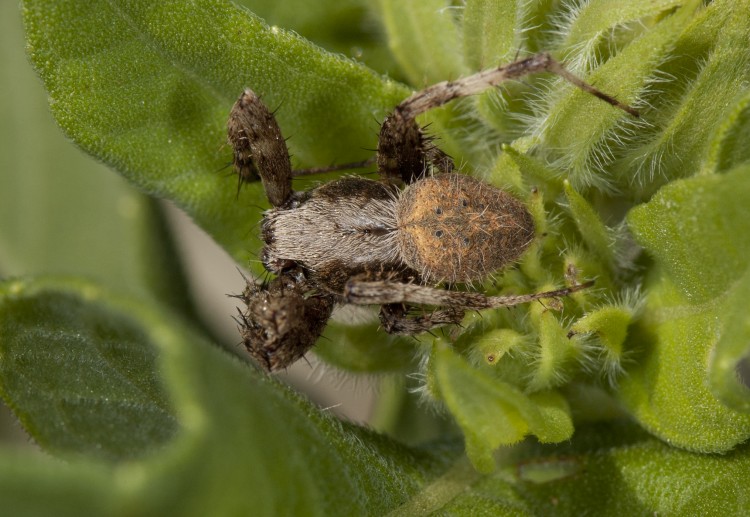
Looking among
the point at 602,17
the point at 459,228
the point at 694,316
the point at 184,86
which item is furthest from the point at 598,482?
the point at 184,86

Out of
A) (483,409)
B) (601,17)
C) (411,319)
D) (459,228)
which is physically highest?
(601,17)

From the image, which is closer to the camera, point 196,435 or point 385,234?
point 196,435

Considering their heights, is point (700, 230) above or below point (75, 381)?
above

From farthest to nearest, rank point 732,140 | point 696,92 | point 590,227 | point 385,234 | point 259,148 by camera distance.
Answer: point 385,234 → point 259,148 → point 590,227 → point 696,92 → point 732,140

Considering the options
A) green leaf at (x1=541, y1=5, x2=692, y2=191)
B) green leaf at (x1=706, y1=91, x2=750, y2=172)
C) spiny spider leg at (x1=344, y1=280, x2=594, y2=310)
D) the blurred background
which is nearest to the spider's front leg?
→ spiny spider leg at (x1=344, y1=280, x2=594, y2=310)

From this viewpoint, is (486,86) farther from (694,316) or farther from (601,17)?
(694,316)

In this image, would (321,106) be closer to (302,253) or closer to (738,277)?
(302,253)

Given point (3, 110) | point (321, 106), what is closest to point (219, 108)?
point (321, 106)

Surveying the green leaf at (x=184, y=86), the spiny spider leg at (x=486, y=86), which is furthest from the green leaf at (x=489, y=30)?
the green leaf at (x=184, y=86)
